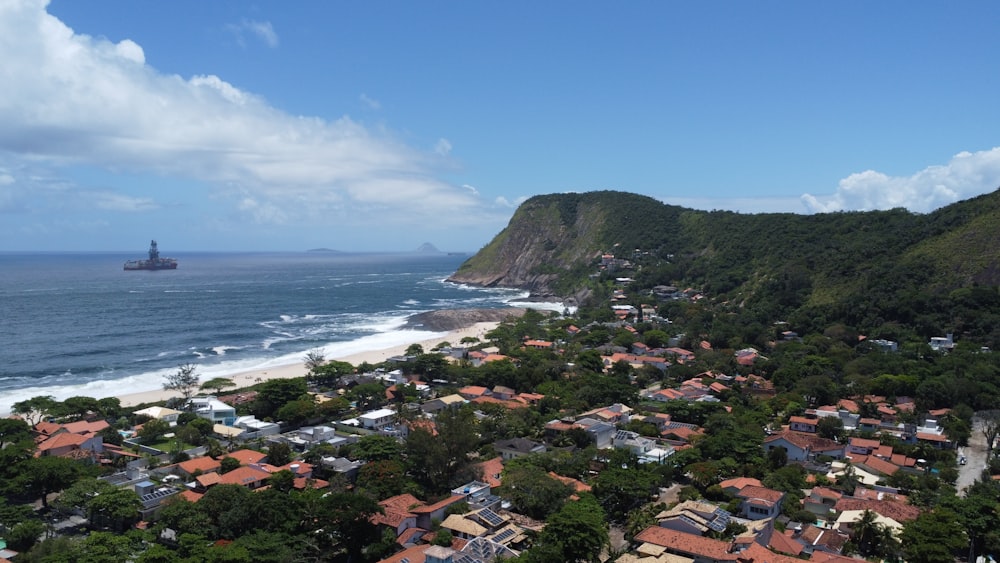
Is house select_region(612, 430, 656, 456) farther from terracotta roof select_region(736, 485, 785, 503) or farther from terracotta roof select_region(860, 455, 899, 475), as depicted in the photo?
terracotta roof select_region(860, 455, 899, 475)

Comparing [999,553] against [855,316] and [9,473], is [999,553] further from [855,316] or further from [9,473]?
[855,316]

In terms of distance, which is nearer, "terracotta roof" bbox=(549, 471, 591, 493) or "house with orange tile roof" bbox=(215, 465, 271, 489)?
"terracotta roof" bbox=(549, 471, 591, 493)

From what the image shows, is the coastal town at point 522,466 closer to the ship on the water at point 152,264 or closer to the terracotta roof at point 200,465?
the terracotta roof at point 200,465

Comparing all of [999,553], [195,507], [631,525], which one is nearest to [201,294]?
[195,507]

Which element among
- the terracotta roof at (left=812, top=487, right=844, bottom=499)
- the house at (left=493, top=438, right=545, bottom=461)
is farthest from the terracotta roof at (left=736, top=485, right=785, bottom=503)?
the house at (left=493, top=438, right=545, bottom=461)

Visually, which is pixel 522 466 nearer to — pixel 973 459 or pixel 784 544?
pixel 784 544

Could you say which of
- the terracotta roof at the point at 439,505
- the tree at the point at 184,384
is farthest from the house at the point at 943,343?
the tree at the point at 184,384
